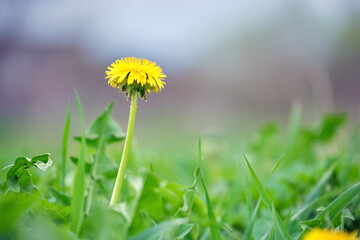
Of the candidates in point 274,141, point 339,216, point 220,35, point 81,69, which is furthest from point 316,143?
A: point 220,35

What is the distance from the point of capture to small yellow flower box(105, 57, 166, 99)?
0.49 meters

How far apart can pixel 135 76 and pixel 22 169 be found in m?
0.22

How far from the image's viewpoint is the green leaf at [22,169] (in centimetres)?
49

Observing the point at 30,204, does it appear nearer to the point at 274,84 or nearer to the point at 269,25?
the point at 269,25

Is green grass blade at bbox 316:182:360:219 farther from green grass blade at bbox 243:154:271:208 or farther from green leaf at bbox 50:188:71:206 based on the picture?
green leaf at bbox 50:188:71:206

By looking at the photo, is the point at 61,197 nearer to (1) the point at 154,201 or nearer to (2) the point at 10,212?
(1) the point at 154,201

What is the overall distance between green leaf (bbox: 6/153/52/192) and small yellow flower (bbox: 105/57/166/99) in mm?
150

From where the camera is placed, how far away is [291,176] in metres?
0.98

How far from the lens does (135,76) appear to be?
19.1 inches

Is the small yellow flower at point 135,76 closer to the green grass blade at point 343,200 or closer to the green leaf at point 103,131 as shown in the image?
the green leaf at point 103,131

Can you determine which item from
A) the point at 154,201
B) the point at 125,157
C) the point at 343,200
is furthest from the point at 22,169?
the point at 343,200

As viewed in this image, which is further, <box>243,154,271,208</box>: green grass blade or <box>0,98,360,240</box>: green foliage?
<box>243,154,271,208</box>: green grass blade

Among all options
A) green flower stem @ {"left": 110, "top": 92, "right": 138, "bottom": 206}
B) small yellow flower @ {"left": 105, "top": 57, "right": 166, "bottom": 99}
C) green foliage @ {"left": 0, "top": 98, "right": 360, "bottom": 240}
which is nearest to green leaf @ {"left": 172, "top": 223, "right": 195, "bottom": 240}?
green foliage @ {"left": 0, "top": 98, "right": 360, "bottom": 240}

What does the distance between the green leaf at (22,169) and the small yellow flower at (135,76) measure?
0.15 m
